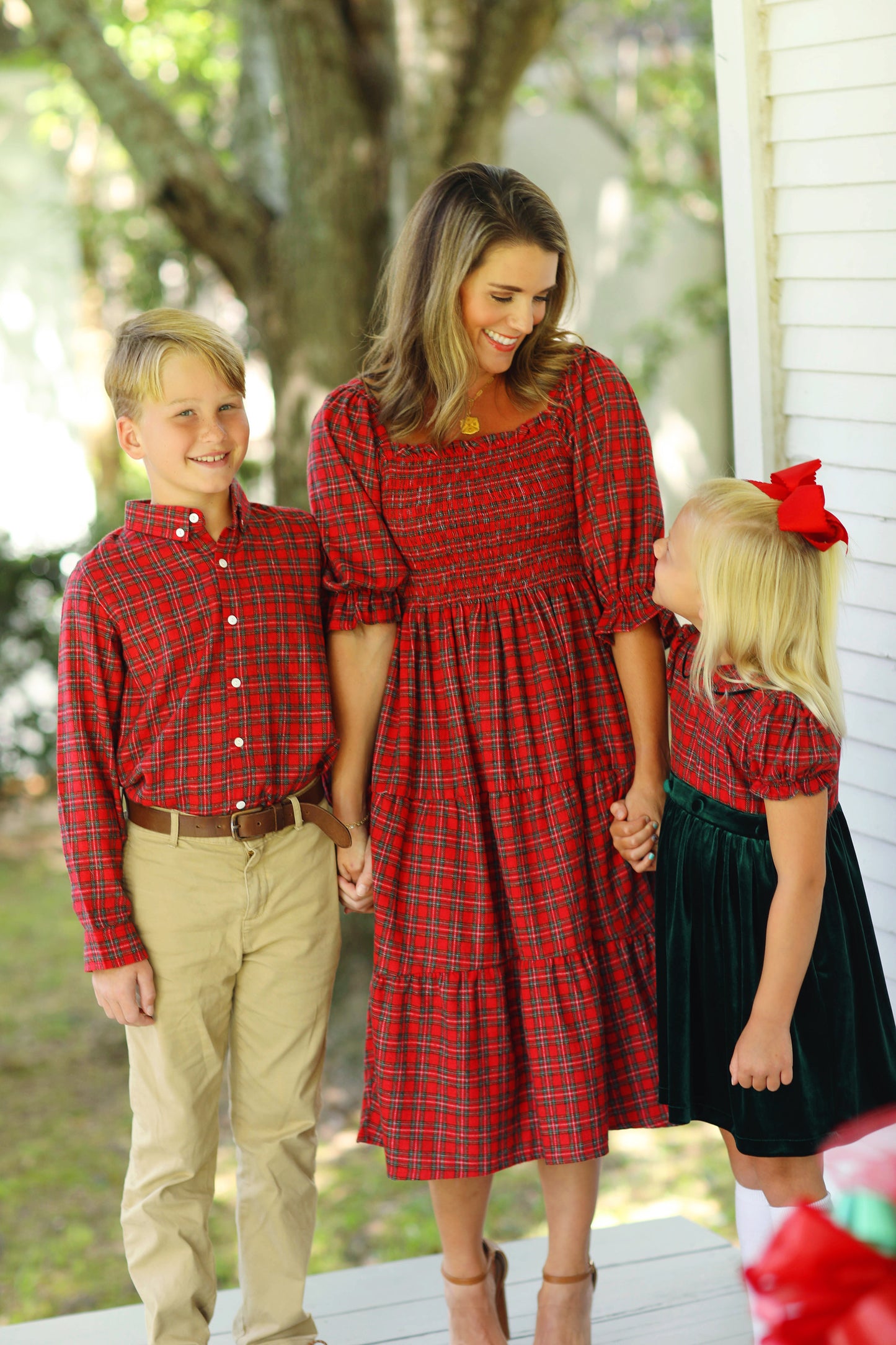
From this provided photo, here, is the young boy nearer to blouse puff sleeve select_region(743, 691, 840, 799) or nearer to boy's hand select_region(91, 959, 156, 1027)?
boy's hand select_region(91, 959, 156, 1027)

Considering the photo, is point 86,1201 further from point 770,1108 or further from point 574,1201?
point 770,1108

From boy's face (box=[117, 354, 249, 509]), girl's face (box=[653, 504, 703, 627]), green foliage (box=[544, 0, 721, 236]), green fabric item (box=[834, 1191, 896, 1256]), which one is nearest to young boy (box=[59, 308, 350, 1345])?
boy's face (box=[117, 354, 249, 509])

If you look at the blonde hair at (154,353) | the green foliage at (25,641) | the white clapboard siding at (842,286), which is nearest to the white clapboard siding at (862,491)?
the white clapboard siding at (842,286)

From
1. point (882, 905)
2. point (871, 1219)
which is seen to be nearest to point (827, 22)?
point (882, 905)

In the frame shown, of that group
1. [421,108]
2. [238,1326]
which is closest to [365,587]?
[238,1326]

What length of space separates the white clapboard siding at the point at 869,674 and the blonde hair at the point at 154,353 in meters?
1.09

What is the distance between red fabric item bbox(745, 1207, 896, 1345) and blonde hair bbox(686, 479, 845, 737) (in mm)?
895

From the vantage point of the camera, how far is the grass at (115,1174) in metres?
3.80

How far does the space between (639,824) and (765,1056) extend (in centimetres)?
38

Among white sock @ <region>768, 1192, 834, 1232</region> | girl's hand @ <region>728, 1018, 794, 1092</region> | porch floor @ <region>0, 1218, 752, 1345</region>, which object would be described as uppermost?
girl's hand @ <region>728, 1018, 794, 1092</region>

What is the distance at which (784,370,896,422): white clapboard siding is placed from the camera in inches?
82.8

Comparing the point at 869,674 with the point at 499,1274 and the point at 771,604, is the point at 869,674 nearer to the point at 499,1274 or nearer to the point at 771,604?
the point at 771,604

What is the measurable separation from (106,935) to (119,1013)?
0.37ft

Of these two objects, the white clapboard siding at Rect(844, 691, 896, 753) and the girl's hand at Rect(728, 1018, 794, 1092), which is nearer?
the girl's hand at Rect(728, 1018, 794, 1092)
